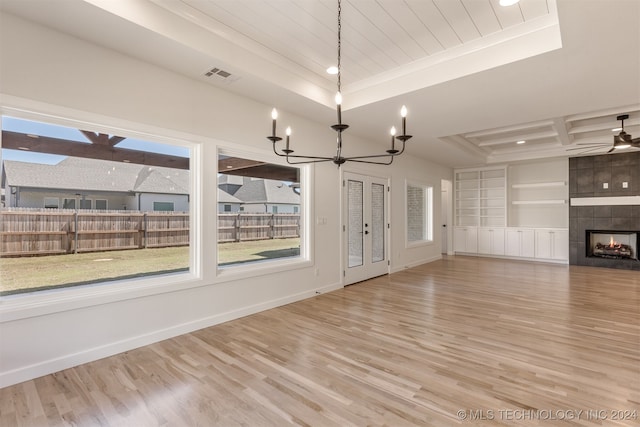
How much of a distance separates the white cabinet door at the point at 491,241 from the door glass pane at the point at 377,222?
14.1ft

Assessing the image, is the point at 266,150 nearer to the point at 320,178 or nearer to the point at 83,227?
the point at 320,178

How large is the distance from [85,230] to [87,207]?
8.7 inches

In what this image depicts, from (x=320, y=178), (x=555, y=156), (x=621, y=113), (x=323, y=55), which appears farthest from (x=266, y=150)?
(x=555, y=156)

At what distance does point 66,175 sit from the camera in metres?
2.80

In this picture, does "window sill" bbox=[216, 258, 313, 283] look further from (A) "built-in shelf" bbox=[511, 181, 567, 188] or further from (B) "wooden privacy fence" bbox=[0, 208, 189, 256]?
(A) "built-in shelf" bbox=[511, 181, 567, 188]

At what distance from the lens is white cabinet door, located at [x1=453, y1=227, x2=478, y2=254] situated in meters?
9.20

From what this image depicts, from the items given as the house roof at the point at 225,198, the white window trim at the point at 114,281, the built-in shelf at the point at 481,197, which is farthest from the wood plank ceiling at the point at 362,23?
the built-in shelf at the point at 481,197

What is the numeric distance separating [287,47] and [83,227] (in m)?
2.70

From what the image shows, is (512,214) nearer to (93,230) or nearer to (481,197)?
(481,197)

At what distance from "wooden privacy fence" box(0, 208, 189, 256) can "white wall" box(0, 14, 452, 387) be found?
1.13ft

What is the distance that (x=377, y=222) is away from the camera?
628 centimetres

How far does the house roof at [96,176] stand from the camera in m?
2.60

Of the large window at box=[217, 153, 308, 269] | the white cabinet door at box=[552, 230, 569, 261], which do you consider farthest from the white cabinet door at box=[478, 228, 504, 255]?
the large window at box=[217, 153, 308, 269]

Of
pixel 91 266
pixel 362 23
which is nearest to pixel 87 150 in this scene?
pixel 91 266
